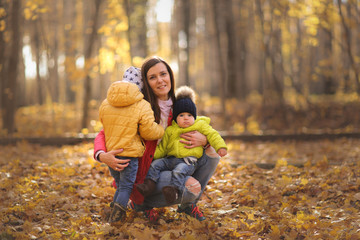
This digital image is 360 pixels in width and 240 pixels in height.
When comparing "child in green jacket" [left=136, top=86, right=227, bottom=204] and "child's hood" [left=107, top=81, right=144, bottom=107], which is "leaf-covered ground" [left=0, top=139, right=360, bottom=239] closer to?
"child in green jacket" [left=136, top=86, right=227, bottom=204]

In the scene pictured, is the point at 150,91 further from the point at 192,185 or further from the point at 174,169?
the point at 192,185

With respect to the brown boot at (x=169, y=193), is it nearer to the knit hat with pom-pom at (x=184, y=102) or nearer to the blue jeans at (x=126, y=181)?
the blue jeans at (x=126, y=181)

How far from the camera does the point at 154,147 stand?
3570 mm

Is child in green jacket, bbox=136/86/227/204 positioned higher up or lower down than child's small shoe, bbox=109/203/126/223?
higher up

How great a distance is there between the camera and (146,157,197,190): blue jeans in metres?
3.35

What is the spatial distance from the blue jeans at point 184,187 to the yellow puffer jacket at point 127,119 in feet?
1.14

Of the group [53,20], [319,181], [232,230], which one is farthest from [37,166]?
[53,20]

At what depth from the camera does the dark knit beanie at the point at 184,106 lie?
11.5 feet

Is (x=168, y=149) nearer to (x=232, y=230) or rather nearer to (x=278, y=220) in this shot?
(x=232, y=230)

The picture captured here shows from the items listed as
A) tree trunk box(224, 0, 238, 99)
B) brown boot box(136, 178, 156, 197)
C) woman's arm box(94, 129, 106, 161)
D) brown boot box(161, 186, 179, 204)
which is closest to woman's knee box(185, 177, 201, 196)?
brown boot box(161, 186, 179, 204)

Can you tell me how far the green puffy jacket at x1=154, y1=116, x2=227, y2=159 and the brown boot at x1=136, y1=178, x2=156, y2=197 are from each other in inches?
12.0

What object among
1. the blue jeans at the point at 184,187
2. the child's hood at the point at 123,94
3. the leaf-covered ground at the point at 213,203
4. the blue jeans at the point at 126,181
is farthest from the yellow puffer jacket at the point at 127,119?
the leaf-covered ground at the point at 213,203

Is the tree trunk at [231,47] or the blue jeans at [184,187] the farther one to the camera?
the tree trunk at [231,47]

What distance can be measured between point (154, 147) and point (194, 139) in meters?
0.42
